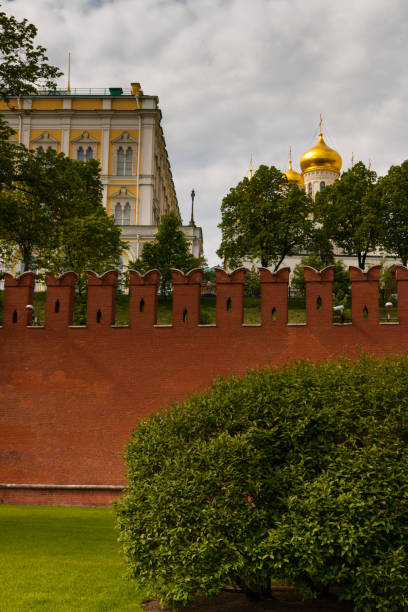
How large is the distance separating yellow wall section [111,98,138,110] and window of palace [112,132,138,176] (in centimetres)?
272

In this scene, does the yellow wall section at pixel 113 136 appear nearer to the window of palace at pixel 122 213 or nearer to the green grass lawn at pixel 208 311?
the window of palace at pixel 122 213

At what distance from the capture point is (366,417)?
6723mm

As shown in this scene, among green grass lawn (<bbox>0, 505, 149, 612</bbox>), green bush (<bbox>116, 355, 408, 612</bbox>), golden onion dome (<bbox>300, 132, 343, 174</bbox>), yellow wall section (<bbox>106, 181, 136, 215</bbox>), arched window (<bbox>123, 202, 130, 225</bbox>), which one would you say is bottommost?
green grass lawn (<bbox>0, 505, 149, 612</bbox>)

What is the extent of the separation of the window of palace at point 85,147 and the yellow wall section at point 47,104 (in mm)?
3340

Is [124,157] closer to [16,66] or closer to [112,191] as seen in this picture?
[112,191]

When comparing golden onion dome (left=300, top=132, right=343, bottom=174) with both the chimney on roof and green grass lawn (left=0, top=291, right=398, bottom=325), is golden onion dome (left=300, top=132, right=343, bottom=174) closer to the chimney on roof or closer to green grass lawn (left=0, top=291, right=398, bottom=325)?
the chimney on roof

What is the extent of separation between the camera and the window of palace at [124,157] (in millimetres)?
49875

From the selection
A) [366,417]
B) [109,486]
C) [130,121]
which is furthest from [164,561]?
[130,121]

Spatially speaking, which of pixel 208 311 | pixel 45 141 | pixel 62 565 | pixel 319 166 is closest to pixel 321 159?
pixel 319 166

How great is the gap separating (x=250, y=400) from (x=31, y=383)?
24.2ft

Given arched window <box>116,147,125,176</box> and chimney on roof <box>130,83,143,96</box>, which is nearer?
arched window <box>116,147,125,176</box>

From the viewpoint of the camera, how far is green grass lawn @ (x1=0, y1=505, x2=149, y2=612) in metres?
6.85

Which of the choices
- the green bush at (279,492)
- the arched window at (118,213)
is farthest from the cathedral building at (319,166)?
the green bush at (279,492)

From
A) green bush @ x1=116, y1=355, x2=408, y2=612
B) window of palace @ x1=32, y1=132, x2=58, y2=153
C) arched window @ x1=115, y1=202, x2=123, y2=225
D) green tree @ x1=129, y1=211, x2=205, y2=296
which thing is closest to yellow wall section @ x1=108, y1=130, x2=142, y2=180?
arched window @ x1=115, y1=202, x2=123, y2=225
